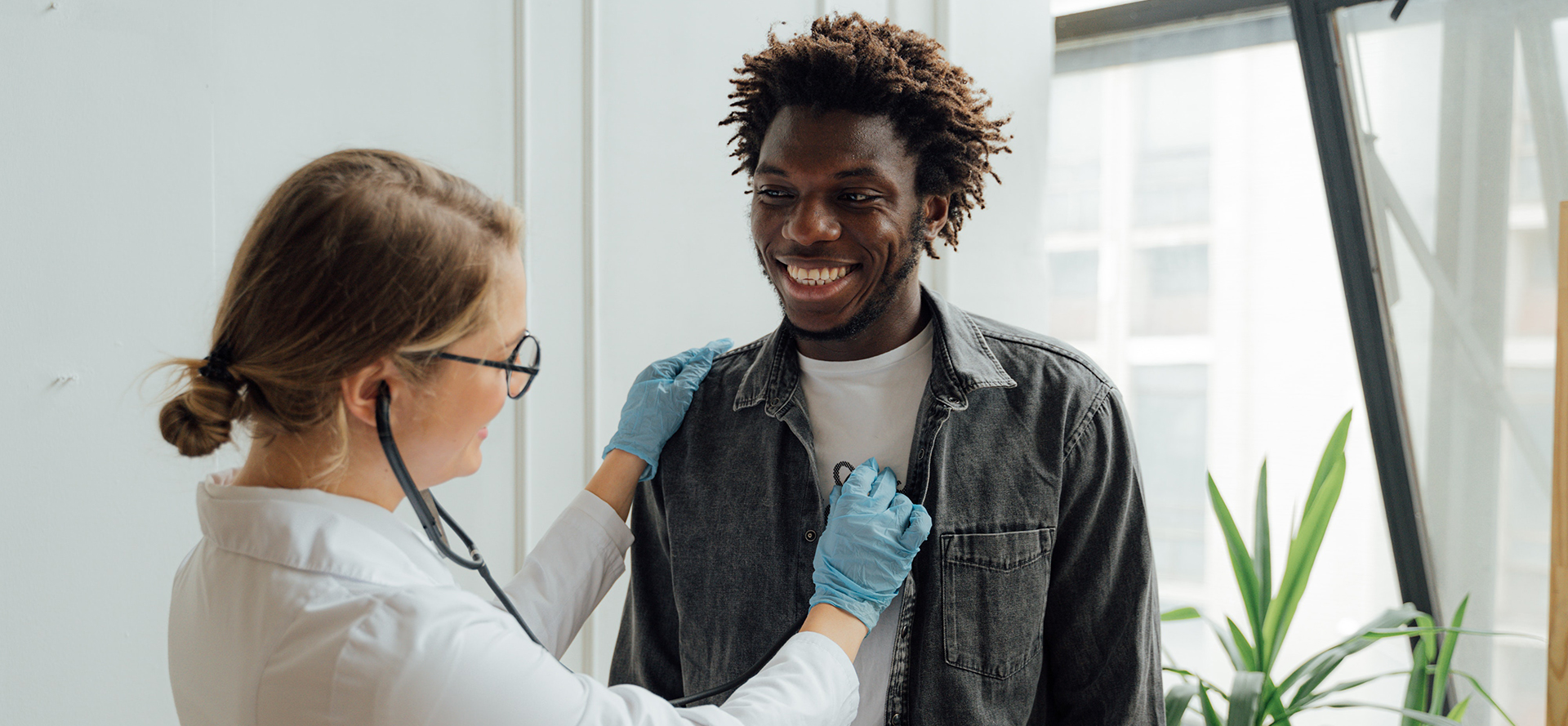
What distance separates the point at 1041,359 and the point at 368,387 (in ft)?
2.87

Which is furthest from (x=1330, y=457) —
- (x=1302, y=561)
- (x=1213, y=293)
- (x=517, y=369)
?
(x=517, y=369)

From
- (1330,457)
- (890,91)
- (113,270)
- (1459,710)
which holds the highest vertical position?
(890,91)

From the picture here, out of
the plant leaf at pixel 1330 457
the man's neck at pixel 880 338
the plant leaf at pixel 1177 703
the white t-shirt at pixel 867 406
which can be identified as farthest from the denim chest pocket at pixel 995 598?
the plant leaf at pixel 1330 457

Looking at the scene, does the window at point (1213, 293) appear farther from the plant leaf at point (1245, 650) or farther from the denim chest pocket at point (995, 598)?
the denim chest pocket at point (995, 598)

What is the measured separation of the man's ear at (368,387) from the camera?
745mm

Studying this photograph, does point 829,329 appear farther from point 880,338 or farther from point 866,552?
point 866,552

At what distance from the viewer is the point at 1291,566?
186 cm

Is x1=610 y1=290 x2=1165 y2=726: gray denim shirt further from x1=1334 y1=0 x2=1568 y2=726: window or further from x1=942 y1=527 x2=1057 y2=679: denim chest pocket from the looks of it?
x1=1334 y1=0 x2=1568 y2=726: window

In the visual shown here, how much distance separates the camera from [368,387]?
76cm

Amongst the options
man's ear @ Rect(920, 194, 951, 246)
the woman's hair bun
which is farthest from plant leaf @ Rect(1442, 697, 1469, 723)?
the woman's hair bun

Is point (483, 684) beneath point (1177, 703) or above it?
above

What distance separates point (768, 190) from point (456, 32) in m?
0.90

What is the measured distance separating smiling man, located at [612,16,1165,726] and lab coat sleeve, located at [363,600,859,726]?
398 mm

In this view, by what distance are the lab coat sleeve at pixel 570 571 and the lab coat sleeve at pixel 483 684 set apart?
1.32 feet
